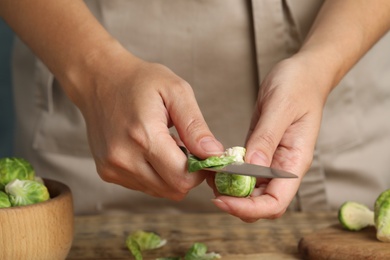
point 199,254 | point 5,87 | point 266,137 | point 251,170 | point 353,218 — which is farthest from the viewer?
point 5,87

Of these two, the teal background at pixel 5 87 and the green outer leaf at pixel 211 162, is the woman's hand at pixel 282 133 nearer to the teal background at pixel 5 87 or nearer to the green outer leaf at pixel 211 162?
the green outer leaf at pixel 211 162

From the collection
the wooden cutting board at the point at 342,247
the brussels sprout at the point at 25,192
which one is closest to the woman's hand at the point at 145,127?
the brussels sprout at the point at 25,192

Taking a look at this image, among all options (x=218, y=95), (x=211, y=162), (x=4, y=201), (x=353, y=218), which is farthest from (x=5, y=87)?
(x=211, y=162)

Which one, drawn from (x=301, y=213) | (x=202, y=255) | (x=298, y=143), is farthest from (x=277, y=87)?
(x=301, y=213)

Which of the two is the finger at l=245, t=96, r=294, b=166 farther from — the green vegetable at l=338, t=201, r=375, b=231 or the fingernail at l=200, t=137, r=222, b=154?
the green vegetable at l=338, t=201, r=375, b=231

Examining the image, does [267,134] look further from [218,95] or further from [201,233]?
[218,95]

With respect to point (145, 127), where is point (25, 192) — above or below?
below
